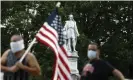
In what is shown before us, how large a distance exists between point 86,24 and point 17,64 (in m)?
28.1

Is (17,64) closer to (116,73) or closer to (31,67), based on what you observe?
(31,67)

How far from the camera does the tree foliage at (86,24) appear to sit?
3050 cm

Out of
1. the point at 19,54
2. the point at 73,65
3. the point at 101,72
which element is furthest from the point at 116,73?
the point at 73,65

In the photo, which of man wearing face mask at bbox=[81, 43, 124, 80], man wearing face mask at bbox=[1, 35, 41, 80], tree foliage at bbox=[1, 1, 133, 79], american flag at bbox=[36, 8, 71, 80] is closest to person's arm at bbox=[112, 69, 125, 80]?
man wearing face mask at bbox=[81, 43, 124, 80]

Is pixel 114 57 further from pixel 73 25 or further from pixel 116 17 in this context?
pixel 73 25

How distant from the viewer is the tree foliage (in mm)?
30505

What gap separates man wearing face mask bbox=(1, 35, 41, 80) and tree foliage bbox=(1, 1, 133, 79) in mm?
24406

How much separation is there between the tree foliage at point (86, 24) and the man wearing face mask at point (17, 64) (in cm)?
2441

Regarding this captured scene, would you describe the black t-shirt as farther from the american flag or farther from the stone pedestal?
the stone pedestal

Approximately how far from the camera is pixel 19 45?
5488 millimetres

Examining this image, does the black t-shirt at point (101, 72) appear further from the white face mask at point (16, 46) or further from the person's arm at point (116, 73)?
the white face mask at point (16, 46)

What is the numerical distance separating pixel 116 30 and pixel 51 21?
2630cm

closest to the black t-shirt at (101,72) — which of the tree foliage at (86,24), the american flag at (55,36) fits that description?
the american flag at (55,36)

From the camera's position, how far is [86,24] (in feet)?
109
